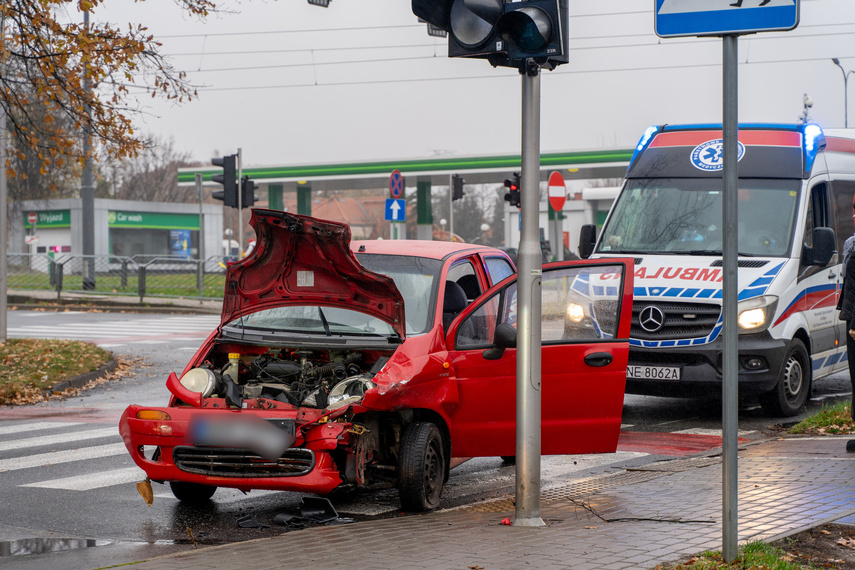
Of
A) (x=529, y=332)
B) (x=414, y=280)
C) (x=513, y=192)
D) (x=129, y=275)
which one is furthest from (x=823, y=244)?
(x=129, y=275)

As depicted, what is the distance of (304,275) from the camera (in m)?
7.30

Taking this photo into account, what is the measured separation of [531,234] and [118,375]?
11199 millimetres

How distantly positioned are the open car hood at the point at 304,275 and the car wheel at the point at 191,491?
117cm

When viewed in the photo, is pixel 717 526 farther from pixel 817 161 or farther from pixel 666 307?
pixel 817 161

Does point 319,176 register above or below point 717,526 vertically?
above

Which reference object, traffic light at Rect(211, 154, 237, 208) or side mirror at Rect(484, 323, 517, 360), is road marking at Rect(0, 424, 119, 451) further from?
traffic light at Rect(211, 154, 237, 208)

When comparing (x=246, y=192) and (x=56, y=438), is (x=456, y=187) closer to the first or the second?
(x=246, y=192)

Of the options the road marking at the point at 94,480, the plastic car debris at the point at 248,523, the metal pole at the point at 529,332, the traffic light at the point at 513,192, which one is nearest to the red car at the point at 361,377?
the plastic car debris at the point at 248,523

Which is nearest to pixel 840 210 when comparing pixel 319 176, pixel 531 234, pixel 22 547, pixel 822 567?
pixel 531 234

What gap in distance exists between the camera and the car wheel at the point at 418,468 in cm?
672

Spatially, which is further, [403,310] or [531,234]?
[403,310]

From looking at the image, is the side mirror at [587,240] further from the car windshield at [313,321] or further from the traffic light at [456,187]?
the traffic light at [456,187]

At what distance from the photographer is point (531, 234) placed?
20.2ft

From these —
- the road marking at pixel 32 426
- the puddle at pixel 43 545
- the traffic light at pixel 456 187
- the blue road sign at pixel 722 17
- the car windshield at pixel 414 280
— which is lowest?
the road marking at pixel 32 426
